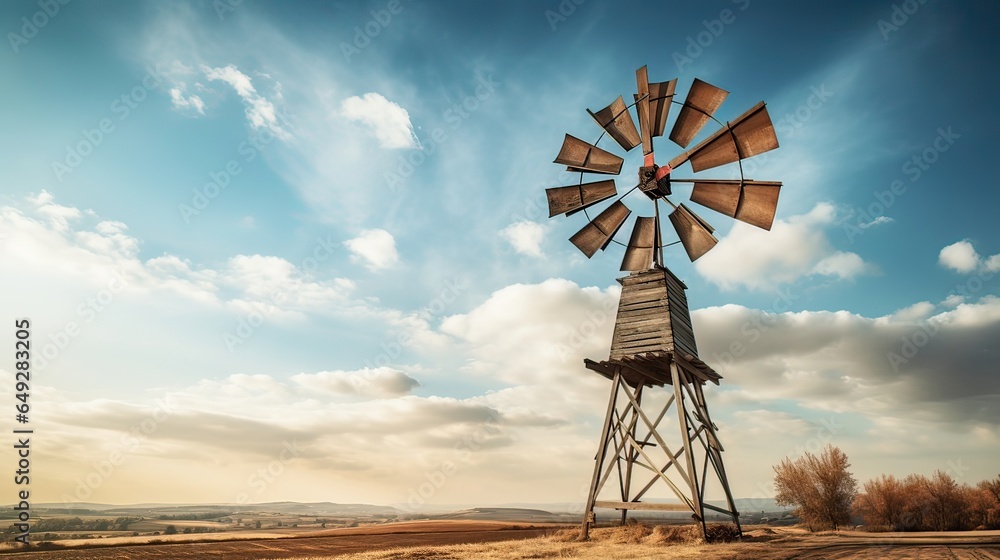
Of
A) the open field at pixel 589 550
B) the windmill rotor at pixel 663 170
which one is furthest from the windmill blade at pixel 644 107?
the open field at pixel 589 550

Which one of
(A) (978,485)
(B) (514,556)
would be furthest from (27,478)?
(A) (978,485)

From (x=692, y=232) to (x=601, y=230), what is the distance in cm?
328

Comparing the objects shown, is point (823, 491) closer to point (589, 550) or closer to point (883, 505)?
point (883, 505)

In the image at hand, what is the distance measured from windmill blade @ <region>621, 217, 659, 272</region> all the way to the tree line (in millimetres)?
16707

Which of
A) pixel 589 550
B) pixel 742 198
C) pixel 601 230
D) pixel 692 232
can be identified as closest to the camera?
pixel 589 550

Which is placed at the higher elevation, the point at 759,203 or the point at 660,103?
the point at 660,103

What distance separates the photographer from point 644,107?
758 inches

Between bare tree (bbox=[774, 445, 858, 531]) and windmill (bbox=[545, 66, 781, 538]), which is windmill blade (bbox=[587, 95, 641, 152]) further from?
bare tree (bbox=[774, 445, 858, 531])

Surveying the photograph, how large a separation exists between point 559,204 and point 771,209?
7194 millimetres

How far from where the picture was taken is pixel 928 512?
2709cm

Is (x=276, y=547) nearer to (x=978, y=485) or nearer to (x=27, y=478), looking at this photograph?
(x=27, y=478)

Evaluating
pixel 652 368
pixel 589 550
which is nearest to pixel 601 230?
pixel 652 368

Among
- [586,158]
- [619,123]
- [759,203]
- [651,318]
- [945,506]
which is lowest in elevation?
[945,506]

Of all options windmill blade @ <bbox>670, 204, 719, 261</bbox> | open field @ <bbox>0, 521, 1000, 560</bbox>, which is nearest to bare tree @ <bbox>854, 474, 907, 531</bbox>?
open field @ <bbox>0, 521, 1000, 560</bbox>
